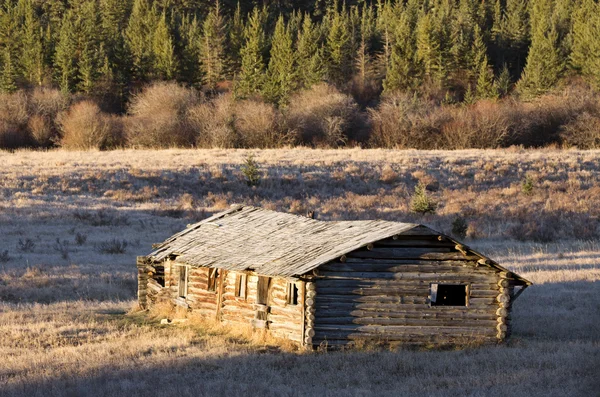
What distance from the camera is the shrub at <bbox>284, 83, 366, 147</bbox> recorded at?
7369cm

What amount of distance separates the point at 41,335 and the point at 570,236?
2868cm

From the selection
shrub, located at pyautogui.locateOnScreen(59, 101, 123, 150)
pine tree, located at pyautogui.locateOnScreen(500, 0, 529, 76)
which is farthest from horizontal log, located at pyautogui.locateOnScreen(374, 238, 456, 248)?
pine tree, located at pyautogui.locateOnScreen(500, 0, 529, 76)

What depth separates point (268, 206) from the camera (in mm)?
47219

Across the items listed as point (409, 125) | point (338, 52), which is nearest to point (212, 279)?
point (409, 125)

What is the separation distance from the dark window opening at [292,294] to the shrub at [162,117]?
166ft

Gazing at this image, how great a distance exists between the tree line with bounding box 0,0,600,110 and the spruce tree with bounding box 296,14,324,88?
131mm

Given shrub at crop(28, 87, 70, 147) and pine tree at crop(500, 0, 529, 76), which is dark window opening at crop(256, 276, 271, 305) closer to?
shrub at crop(28, 87, 70, 147)

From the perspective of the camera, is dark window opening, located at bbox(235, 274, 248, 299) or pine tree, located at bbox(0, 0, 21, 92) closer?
dark window opening, located at bbox(235, 274, 248, 299)

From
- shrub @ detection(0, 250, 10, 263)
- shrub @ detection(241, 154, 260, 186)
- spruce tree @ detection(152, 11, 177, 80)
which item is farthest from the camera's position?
spruce tree @ detection(152, 11, 177, 80)

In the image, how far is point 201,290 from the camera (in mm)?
23484

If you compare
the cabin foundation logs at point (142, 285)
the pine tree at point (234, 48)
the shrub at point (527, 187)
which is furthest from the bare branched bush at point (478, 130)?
the cabin foundation logs at point (142, 285)

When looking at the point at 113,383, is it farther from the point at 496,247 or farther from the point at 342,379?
the point at 496,247

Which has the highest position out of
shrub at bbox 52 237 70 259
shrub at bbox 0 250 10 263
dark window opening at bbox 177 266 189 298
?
dark window opening at bbox 177 266 189 298

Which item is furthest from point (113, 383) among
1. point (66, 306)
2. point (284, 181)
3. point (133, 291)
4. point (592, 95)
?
point (592, 95)
